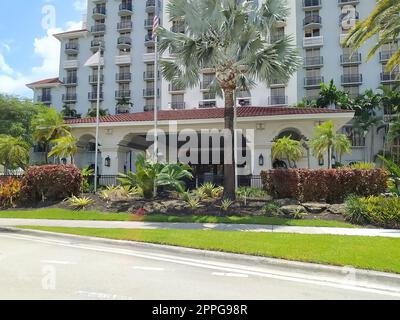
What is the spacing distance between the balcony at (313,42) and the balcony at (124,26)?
25908 millimetres

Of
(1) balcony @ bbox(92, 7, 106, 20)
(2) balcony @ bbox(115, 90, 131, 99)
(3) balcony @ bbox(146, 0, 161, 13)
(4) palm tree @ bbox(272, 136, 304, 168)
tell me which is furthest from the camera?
(1) balcony @ bbox(92, 7, 106, 20)

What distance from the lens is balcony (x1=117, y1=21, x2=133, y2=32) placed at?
59344mm

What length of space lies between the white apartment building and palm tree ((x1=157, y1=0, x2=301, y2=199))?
27324mm

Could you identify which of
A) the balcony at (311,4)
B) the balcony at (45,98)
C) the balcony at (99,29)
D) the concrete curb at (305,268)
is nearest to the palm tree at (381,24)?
the concrete curb at (305,268)

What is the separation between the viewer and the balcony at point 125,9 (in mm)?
59869

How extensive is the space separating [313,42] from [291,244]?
154ft

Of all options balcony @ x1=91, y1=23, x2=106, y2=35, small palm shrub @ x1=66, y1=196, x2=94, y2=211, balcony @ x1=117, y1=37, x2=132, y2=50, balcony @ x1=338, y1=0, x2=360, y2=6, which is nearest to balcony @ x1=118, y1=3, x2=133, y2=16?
A: balcony @ x1=91, y1=23, x2=106, y2=35

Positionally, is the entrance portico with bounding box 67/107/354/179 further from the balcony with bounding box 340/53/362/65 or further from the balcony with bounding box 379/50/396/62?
the balcony with bounding box 379/50/396/62

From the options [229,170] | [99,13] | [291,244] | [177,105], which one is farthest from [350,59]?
[291,244]

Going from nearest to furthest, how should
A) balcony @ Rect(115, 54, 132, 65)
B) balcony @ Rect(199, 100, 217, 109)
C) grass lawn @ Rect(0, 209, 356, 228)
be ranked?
grass lawn @ Rect(0, 209, 356, 228), balcony @ Rect(199, 100, 217, 109), balcony @ Rect(115, 54, 132, 65)

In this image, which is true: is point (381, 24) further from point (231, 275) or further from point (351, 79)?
point (351, 79)

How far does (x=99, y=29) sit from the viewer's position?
2383 inches

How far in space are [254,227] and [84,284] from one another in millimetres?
7144
